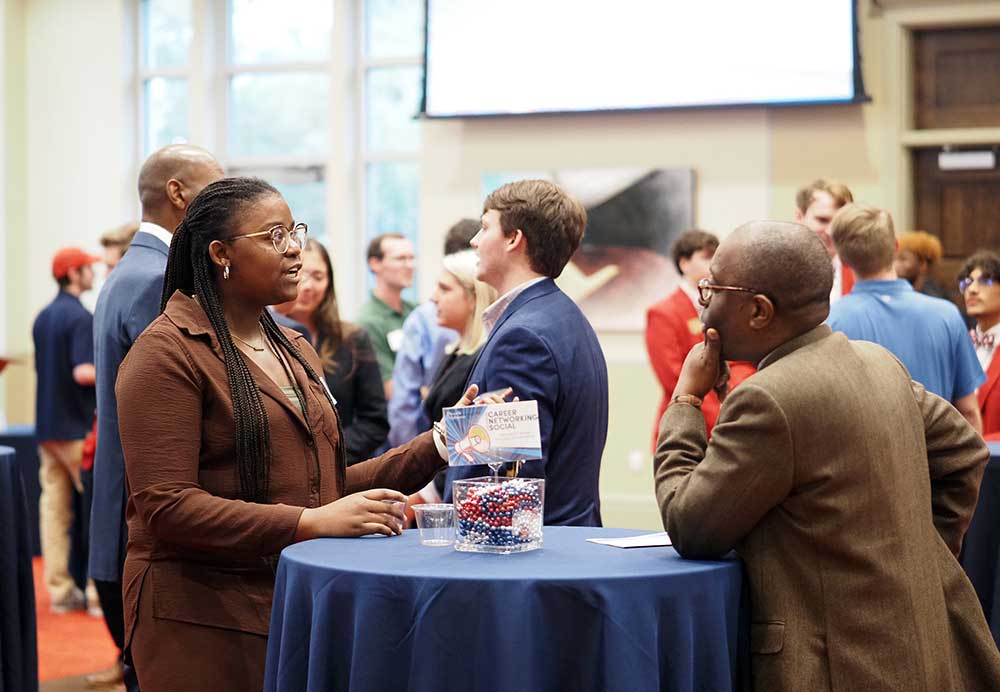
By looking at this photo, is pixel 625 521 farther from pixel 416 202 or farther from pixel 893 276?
pixel 893 276

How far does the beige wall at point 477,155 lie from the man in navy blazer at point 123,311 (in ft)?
15.8

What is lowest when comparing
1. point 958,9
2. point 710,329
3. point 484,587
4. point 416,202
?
point 484,587

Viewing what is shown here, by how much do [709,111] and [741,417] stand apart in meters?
5.80

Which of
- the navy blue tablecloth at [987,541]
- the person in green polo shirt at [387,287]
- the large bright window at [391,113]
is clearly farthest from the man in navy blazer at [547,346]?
the large bright window at [391,113]

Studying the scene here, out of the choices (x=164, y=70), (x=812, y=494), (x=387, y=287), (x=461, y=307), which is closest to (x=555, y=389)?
(x=812, y=494)

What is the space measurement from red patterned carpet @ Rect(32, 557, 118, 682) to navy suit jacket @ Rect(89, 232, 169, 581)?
7.03 feet

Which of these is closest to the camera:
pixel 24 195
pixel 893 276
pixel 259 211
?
pixel 259 211

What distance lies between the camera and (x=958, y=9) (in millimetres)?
7180

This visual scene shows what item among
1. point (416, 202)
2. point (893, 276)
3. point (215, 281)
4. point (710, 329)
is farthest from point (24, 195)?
point (710, 329)

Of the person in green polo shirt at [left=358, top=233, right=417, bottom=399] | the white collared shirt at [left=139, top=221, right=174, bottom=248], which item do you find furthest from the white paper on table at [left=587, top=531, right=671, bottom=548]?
the person in green polo shirt at [left=358, top=233, right=417, bottom=399]

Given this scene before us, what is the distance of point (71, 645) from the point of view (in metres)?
5.64

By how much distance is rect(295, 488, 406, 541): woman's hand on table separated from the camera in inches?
93.5

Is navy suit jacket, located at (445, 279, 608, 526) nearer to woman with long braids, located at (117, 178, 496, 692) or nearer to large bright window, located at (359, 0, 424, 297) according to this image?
woman with long braids, located at (117, 178, 496, 692)

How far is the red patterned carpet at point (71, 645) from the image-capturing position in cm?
520
